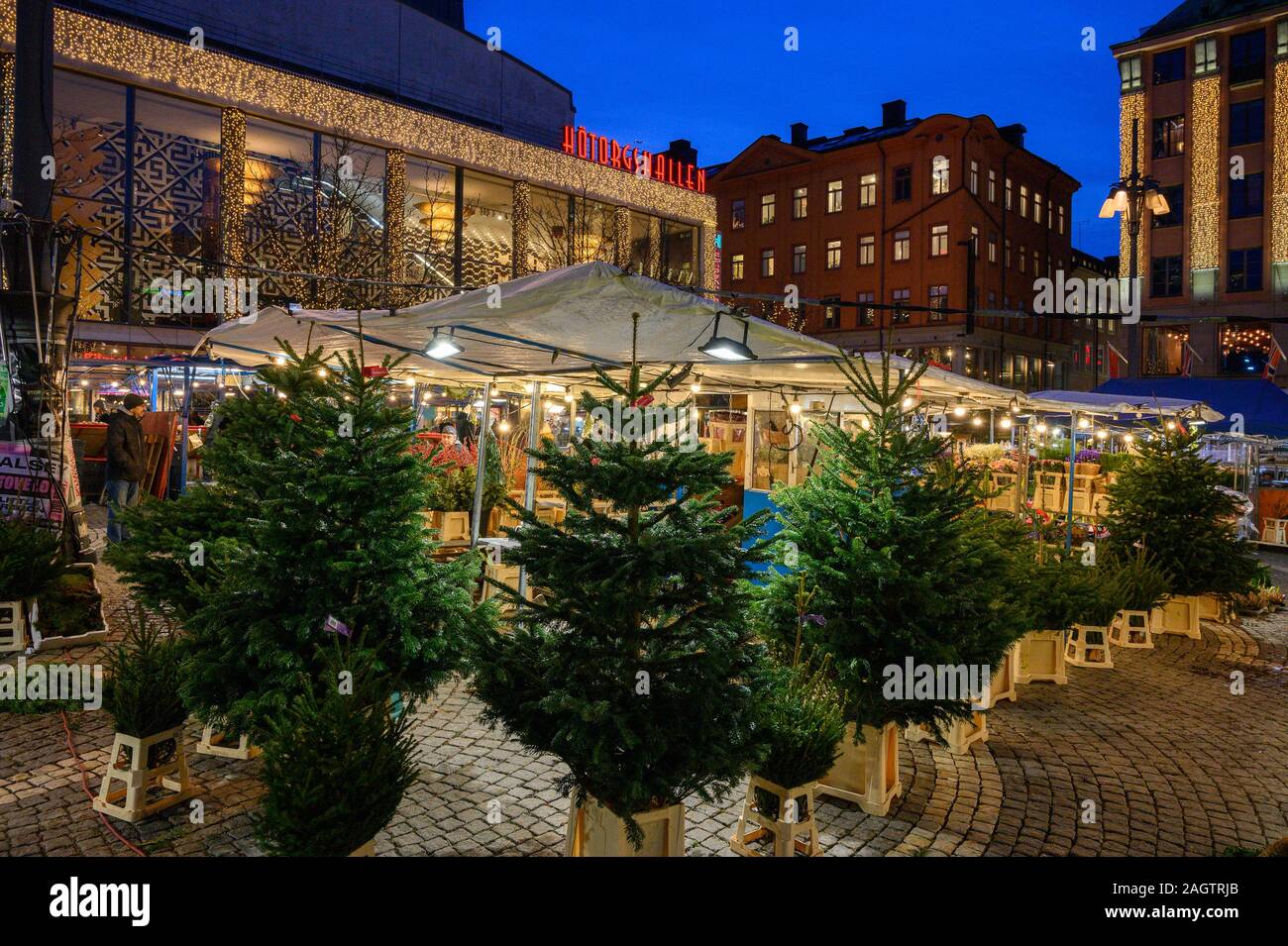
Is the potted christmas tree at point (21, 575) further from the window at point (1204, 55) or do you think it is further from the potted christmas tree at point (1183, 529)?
the window at point (1204, 55)

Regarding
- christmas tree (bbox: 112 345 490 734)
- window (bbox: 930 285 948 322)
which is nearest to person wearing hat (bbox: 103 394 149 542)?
christmas tree (bbox: 112 345 490 734)

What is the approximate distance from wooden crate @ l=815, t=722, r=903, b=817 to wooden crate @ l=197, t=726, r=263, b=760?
3.71 m

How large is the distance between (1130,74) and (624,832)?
48894mm

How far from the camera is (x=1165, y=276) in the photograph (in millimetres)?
40094

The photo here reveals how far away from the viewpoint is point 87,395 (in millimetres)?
23031

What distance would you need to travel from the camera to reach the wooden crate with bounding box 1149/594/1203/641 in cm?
1024

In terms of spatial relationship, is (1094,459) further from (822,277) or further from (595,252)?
(822,277)

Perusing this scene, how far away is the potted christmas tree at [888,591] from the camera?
5055 mm

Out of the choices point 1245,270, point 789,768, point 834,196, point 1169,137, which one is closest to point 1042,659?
point 789,768

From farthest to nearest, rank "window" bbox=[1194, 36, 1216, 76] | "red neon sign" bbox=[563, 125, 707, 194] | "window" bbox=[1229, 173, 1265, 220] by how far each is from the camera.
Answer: "window" bbox=[1194, 36, 1216, 76]
"window" bbox=[1229, 173, 1265, 220]
"red neon sign" bbox=[563, 125, 707, 194]

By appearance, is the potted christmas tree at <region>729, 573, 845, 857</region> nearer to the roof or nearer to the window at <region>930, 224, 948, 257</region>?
the window at <region>930, 224, 948, 257</region>

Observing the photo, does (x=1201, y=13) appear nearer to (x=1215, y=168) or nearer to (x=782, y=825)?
(x=1215, y=168)

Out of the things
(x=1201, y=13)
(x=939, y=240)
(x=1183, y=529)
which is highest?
(x=1201, y=13)
